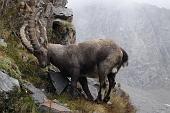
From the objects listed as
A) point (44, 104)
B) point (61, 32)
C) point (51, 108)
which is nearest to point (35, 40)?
point (44, 104)

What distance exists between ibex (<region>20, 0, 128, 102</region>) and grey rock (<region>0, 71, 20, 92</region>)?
4621 mm

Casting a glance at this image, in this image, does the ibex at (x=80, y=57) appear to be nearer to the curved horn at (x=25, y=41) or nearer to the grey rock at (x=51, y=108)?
the curved horn at (x=25, y=41)

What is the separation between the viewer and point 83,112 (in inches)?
775

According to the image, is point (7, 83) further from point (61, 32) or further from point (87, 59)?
point (61, 32)

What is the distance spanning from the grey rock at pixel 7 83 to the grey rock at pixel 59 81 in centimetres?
442

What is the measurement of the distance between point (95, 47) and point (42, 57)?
2.15 metres

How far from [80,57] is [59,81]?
1279mm

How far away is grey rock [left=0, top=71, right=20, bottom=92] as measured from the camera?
54.1 feet

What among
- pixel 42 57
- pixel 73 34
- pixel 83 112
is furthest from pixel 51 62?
pixel 73 34

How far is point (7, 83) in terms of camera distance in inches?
663

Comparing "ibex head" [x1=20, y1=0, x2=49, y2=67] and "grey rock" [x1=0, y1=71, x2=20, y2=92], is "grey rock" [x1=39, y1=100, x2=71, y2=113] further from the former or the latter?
"ibex head" [x1=20, y1=0, x2=49, y2=67]

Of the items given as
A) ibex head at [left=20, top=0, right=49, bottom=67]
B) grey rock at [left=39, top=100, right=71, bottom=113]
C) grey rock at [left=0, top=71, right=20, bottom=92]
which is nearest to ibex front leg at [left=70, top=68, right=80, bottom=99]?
ibex head at [left=20, top=0, right=49, bottom=67]

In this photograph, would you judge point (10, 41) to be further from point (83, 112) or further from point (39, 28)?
point (83, 112)

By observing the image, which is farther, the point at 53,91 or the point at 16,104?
the point at 53,91
